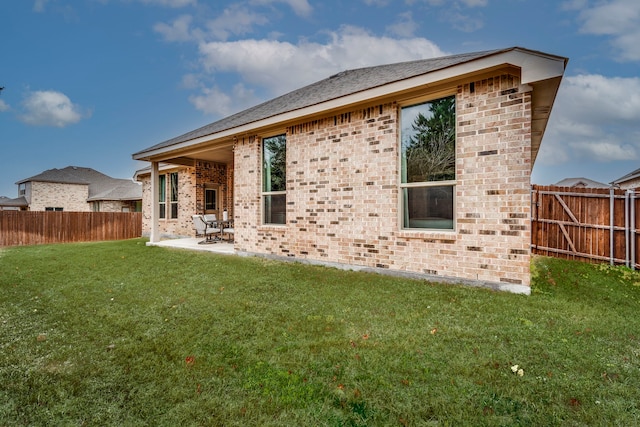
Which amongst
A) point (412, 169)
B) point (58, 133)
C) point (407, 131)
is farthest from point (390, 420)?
point (58, 133)

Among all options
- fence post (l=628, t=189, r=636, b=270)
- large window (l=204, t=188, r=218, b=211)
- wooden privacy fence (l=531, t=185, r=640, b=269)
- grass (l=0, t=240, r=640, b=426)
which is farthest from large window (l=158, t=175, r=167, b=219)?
fence post (l=628, t=189, r=636, b=270)

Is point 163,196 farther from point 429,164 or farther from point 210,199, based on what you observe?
point 429,164

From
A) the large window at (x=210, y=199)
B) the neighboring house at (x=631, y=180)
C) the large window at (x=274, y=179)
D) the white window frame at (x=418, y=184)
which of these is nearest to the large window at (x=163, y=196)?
the large window at (x=210, y=199)

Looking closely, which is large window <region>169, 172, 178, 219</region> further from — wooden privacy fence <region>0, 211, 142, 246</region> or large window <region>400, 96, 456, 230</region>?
large window <region>400, 96, 456, 230</region>

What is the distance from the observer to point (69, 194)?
29.5m

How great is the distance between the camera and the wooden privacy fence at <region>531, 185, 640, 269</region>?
6496 mm

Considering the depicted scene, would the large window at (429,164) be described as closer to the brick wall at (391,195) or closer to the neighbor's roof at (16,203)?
the brick wall at (391,195)

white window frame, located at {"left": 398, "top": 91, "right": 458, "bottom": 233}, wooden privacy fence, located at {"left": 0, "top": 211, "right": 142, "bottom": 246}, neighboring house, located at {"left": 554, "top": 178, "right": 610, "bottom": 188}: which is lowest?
wooden privacy fence, located at {"left": 0, "top": 211, "right": 142, "bottom": 246}

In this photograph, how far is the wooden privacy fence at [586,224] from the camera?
6496 millimetres

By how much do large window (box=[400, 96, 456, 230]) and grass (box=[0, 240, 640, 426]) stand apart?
1.23 meters

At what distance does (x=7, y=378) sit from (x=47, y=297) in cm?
313

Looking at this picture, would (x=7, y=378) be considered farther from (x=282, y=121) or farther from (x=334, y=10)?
(x=334, y=10)

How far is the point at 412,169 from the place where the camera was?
541cm

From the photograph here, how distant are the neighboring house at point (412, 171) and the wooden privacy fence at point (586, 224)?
5.94 feet
